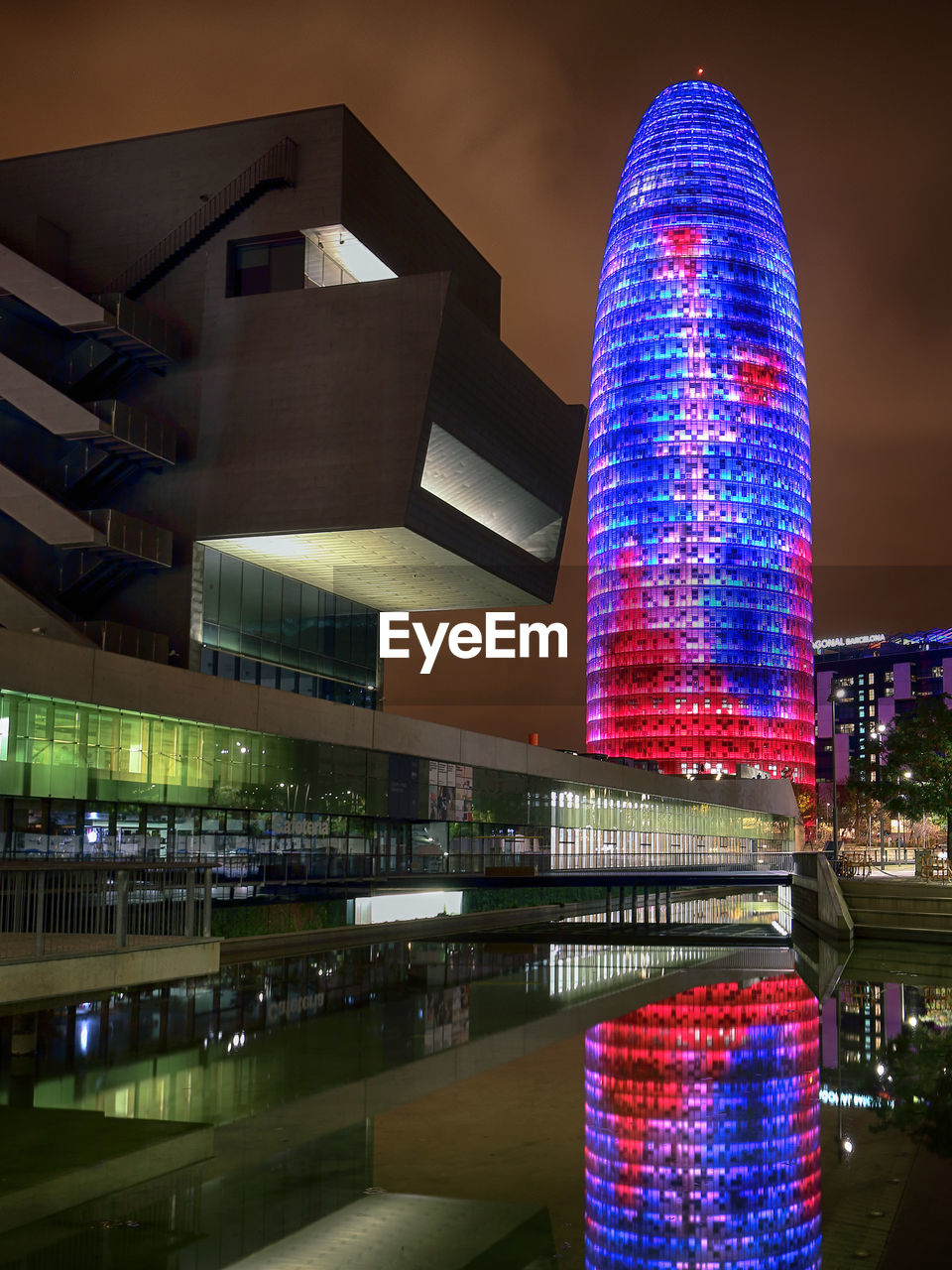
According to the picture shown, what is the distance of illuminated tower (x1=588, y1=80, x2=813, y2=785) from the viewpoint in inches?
7121

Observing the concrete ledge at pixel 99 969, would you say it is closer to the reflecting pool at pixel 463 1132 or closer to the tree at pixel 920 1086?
the reflecting pool at pixel 463 1132

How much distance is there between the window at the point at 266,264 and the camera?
5397 centimetres

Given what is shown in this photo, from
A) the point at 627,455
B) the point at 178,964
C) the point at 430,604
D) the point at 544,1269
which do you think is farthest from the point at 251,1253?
the point at 627,455

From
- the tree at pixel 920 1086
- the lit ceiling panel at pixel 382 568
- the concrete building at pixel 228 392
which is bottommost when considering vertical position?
the tree at pixel 920 1086

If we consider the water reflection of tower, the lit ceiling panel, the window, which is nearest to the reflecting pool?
the water reflection of tower

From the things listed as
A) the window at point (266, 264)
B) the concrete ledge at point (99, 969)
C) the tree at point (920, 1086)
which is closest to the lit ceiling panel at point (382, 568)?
the window at point (266, 264)

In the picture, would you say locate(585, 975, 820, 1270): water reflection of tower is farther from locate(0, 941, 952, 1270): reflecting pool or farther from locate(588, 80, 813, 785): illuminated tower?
locate(588, 80, 813, 785): illuminated tower

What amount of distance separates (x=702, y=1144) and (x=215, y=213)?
4895 centimetres

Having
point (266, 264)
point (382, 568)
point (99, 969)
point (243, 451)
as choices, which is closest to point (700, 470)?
point (382, 568)

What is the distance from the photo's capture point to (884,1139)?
11227mm

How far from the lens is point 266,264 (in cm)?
5459

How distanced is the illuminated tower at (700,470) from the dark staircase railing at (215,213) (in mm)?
131538

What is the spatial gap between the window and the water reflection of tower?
41.5m

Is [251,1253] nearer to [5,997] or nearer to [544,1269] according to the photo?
[544,1269]
